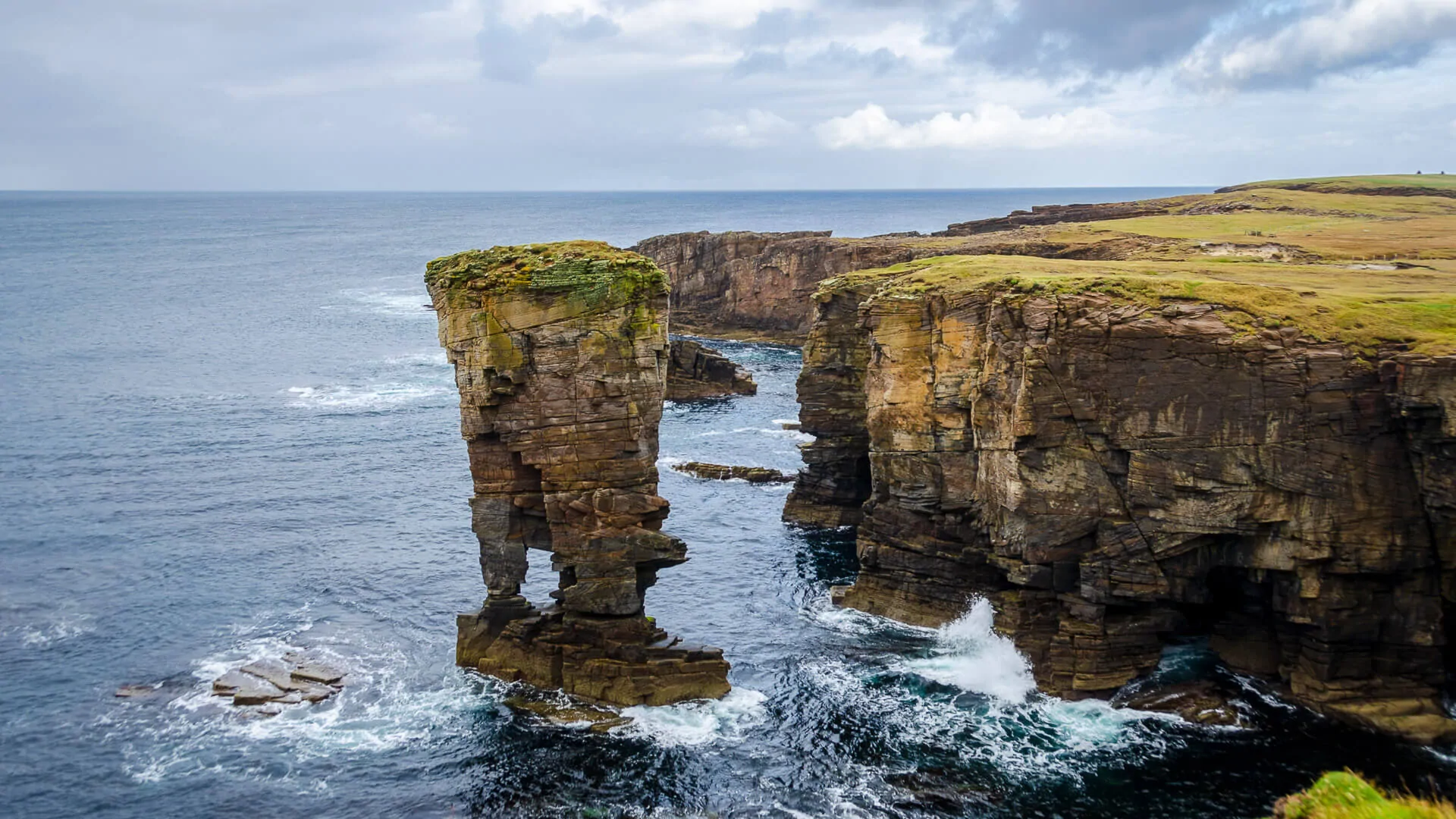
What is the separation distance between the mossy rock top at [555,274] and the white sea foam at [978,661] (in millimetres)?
20138

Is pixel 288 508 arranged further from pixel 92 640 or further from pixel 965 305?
pixel 965 305

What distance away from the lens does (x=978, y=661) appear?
170ft

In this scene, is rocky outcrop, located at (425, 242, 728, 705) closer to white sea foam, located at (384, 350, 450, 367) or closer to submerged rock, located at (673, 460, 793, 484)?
submerged rock, located at (673, 460, 793, 484)

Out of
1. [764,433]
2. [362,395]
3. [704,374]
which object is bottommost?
[764,433]

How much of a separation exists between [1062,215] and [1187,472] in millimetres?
116751

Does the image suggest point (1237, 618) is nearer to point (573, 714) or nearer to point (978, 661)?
point (978, 661)

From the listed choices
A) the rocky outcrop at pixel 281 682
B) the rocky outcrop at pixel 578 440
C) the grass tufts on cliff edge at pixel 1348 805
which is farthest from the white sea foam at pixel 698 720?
the grass tufts on cliff edge at pixel 1348 805

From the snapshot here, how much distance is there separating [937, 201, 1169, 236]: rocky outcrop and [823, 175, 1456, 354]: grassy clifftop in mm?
18403

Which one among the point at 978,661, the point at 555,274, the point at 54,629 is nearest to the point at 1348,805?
the point at 978,661

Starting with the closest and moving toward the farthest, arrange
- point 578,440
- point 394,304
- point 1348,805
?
point 1348,805, point 578,440, point 394,304

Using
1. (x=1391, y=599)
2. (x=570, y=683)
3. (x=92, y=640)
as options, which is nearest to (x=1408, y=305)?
(x=1391, y=599)

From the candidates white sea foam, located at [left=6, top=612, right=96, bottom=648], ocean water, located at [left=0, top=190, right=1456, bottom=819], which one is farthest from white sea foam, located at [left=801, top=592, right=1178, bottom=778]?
white sea foam, located at [left=6, top=612, right=96, bottom=648]

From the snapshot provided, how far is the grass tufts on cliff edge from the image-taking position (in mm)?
22297

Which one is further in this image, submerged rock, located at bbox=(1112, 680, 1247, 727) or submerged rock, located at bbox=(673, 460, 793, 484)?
submerged rock, located at bbox=(673, 460, 793, 484)
